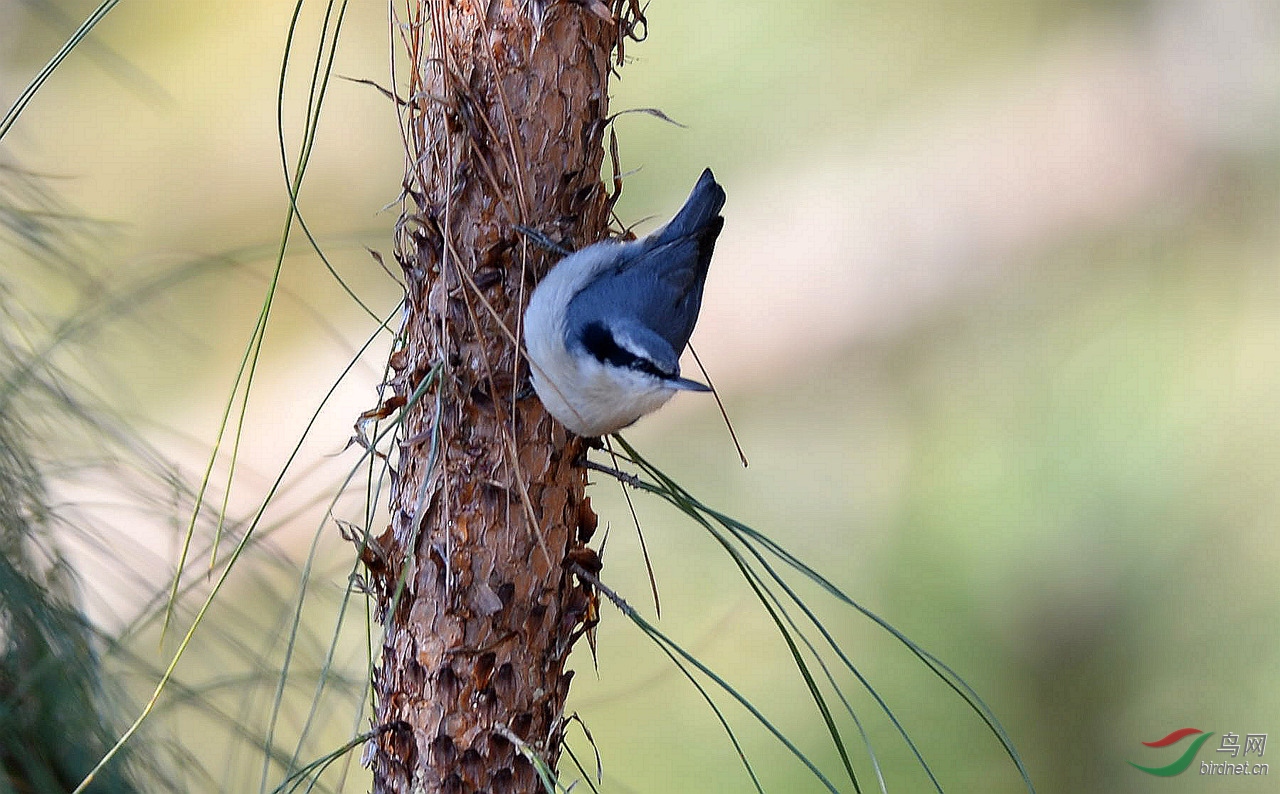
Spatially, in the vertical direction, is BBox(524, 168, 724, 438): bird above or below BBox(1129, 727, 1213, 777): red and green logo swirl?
below

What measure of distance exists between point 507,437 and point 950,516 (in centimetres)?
125

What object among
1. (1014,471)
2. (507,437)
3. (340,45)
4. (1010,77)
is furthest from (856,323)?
(507,437)

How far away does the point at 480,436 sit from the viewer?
2.56ft

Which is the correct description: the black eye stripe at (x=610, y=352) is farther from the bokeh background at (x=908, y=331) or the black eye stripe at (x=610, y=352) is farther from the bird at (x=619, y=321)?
the bokeh background at (x=908, y=331)

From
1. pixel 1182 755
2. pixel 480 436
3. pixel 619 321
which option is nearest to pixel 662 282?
pixel 619 321

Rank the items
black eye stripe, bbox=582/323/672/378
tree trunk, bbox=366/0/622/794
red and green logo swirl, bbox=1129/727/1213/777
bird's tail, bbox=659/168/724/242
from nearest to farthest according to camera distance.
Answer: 1. tree trunk, bbox=366/0/622/794
2. black eye stripe, bbox=582/323/672/378
3. bird's tail, bbox=659/168/724/242
4. red and green logo swirl, bbox=1129/727/1213/777

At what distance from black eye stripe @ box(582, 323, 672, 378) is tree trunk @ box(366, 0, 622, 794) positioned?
0.15 metres

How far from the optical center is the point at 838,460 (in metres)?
1.95

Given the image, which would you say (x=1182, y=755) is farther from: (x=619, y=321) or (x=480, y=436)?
(x=480, y=436)

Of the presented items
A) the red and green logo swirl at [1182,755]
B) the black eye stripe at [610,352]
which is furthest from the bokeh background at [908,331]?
the black eye stripe at [610,352]

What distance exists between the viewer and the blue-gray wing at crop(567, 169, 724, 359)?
0.97 meters

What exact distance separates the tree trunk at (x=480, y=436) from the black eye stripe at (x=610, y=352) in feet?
0.49

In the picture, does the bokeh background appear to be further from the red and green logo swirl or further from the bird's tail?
the bird's tail

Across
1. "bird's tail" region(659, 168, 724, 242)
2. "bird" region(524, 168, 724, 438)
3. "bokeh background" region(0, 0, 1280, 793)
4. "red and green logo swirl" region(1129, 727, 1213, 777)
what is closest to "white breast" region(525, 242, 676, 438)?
"bird" region(524, 168, 724, 438)
